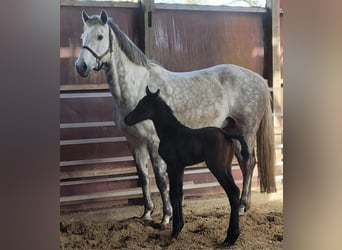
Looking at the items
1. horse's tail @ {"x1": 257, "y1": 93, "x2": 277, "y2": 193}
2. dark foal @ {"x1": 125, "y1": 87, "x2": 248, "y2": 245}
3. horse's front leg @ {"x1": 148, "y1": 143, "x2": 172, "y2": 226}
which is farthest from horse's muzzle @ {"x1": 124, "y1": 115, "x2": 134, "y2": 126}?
horse's tail @ {"x1": 257, "y1": 93, "x2": 277, "y2": 193}

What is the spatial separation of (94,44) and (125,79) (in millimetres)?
187

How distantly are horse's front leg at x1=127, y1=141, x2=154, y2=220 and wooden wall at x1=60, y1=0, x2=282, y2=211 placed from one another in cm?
2

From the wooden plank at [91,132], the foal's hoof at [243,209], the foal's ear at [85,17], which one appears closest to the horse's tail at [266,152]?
the foal's hoof at [243,209]

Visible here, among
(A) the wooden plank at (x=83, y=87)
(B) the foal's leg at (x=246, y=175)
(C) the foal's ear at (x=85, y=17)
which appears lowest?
(B) the foal's leg at (x=246, y=175)

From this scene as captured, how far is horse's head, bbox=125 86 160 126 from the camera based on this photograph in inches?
73.8

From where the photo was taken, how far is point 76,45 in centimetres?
179

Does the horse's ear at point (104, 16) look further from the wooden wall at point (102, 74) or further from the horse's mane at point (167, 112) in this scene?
the horse's mane at point (167, 112)

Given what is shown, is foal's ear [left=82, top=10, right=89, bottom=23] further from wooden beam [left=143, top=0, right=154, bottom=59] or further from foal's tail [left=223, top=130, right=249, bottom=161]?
foal's tail [left=223, top=130, right=249, bottom=161]

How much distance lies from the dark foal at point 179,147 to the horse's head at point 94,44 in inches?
9.1

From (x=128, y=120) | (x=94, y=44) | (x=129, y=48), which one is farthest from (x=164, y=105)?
(x=94, y=44)

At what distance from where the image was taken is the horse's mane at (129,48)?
185 cm
